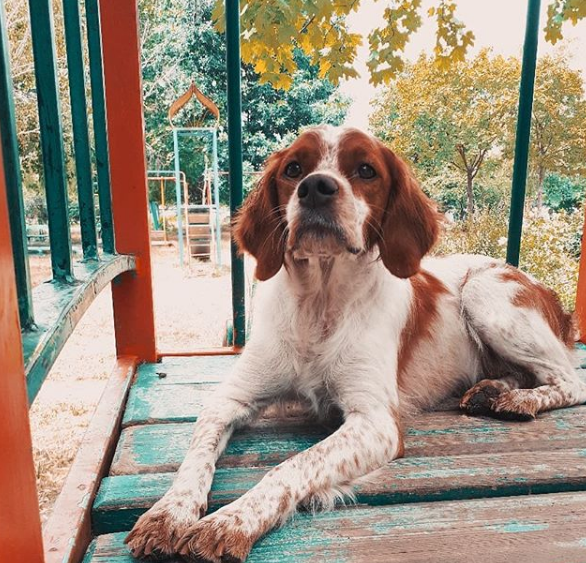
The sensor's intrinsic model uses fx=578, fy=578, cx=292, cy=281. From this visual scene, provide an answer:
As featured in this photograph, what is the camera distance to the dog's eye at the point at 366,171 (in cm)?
183

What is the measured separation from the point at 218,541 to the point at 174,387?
3.40 feet

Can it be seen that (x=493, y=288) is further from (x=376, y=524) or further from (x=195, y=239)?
(x=195, y=239)

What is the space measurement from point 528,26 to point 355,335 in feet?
5.07

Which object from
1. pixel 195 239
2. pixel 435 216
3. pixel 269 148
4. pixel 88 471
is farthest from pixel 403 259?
pixel 269 148

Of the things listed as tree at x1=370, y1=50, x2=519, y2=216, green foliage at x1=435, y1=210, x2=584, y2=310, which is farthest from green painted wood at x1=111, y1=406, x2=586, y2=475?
tree at x1=370, y1=50, x2=519, y2=216

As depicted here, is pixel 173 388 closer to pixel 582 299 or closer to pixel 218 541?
pixel 218 541

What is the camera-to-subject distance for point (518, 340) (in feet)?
7.18

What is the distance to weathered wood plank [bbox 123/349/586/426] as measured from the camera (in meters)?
1.91

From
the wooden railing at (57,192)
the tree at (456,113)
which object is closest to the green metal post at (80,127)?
the wooden railing at (57,192)

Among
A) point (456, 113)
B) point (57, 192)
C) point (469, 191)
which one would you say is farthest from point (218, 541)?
point (456, 113)

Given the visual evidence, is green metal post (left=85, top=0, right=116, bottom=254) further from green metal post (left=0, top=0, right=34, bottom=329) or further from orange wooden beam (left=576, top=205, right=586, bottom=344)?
orange wooden beam (left=576, top=205, right=586, bottom=344)

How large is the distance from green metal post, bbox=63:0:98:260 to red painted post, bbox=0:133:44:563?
109 centimetres

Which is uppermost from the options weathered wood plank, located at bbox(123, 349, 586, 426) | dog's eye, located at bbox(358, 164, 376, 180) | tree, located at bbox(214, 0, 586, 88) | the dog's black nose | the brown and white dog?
tree, located at bbox(214, 0, 586, 88)

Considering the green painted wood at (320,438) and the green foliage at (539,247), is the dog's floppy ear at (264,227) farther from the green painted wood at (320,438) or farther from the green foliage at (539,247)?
the green foliage at (539,247)
